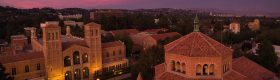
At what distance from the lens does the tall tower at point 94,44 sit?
4691 centimetres

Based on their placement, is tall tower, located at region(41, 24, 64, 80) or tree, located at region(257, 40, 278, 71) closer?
tree, located at region(257, 40, 278, 71)

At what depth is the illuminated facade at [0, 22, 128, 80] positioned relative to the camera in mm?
40438

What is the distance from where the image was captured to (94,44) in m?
47.4

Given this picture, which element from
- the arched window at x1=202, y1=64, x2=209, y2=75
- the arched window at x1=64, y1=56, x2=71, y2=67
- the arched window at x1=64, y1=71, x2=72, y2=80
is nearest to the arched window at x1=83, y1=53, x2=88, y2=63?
the arched window at x1=64, y1=56, x2=71, y2=67

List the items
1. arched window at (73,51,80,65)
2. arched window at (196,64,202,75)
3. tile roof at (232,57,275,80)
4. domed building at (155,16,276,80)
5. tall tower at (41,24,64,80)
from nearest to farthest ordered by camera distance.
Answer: domed building at (155,16,276,80)
arched window at (196,64,202,75)
tile roof at (232,57,275,80)
tall tower at (41,24,64,80)
arched window at (73,51,80,65)

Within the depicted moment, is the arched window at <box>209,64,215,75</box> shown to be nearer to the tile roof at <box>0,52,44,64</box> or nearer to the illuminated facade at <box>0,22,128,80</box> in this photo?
the illuminated facade at <box>0,22,128,80</box>

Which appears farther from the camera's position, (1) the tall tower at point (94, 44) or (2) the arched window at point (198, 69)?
(1) the tall tower at point (94, 44)

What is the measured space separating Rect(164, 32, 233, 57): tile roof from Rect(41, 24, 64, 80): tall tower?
21.2 meters

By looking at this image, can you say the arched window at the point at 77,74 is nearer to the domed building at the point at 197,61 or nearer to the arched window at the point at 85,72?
the arched window at the point at 85,72

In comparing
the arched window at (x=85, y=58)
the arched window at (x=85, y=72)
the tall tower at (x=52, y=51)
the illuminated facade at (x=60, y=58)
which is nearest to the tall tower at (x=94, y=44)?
the illuminated facade at (x=60, y=58)

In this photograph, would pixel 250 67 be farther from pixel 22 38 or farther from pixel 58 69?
pixel 22 38

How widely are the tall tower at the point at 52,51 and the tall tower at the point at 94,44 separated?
5.74m

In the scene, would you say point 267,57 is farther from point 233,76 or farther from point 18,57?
point 18,57

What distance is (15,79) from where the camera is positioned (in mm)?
39438
